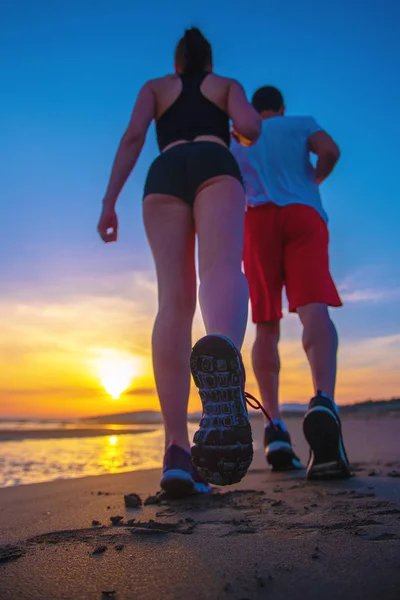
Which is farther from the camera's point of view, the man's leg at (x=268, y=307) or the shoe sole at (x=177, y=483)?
the man's leg at (x=268, y=307)

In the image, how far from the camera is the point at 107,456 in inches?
231

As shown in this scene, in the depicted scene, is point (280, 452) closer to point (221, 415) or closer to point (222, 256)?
point (222, 256)

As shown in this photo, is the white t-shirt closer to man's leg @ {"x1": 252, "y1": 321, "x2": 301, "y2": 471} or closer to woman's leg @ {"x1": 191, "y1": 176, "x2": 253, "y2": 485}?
man's leg @ {"x1": 252, "y1": 321, "x2": 301, "y2": 471}

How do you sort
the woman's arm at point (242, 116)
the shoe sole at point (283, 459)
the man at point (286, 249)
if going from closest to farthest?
1. the woman's arm at point (242, 116)
2. the man at point (286, 249)
3. the shoe sole at point (283, 459)

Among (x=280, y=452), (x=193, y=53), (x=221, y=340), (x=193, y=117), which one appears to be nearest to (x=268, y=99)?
(x=193, y=53)

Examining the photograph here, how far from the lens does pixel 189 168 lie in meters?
2.34

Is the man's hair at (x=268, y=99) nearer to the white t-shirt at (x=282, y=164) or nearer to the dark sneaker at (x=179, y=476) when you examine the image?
the white t-shirt at (x=282, y=164)

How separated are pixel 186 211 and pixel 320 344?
3.49 ft

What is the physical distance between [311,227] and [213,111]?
987 mm

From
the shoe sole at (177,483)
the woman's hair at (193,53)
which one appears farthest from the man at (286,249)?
the shoe sole at (177,483)

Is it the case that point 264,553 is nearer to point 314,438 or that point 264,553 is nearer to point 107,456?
point 314,438

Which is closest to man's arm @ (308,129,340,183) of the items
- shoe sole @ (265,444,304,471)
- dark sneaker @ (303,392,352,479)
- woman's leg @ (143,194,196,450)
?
woman's leg @ (143,194,196,450)

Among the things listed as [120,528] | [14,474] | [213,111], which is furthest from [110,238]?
[14,474]

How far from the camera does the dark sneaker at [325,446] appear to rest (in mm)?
2480
